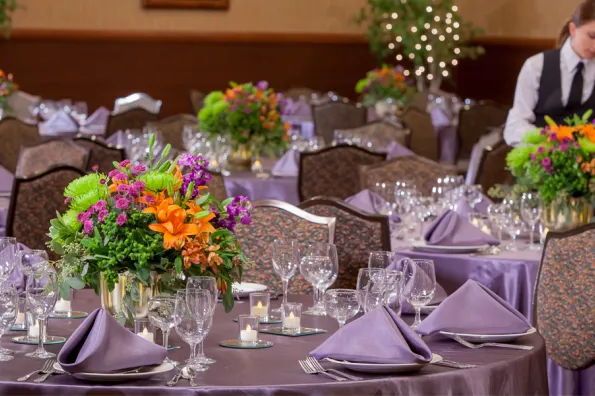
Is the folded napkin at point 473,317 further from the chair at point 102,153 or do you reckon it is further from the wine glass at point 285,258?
the chair at point 102,153

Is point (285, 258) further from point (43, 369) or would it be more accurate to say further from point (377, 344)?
point (43, 369)

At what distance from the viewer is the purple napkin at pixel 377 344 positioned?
2547 mm

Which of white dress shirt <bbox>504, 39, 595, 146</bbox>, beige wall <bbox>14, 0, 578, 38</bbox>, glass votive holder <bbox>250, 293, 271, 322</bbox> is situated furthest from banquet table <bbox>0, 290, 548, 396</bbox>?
beige wall <bbox>14, 0, 578, 38</bbox>

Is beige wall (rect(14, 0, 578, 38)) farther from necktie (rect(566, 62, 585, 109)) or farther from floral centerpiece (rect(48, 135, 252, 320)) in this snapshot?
floral centerpiece (rect(48, 135, 252, 320))

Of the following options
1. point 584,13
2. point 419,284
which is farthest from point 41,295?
point 584,13

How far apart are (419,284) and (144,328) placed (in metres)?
0.72

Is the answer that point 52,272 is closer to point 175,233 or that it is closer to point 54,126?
point 175,233

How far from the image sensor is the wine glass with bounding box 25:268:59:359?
2.72m

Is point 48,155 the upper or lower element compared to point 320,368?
upper

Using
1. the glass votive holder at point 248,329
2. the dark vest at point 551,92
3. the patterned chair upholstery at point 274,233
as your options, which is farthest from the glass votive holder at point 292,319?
the dark vest at point 551,92

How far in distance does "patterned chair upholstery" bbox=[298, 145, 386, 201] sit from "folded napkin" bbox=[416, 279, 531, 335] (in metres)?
3.90

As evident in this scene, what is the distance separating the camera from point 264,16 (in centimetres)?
1441

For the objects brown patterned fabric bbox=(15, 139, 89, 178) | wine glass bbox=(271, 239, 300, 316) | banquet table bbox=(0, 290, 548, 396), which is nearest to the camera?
banquet table bbox=(0, 290, 548, 396)

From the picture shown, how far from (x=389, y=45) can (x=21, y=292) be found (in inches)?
435
